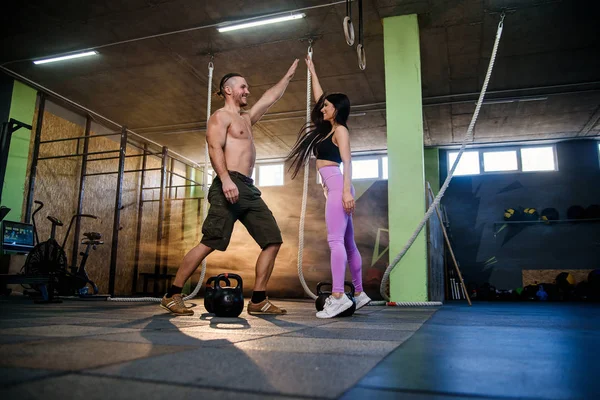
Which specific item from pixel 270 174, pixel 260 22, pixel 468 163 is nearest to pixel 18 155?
pixel 260 22

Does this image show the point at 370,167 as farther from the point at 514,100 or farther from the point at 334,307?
the point at 334,307

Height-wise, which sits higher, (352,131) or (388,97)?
(352,131)

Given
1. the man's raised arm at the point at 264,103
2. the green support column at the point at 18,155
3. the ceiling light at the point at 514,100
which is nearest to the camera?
the man's raised arm at the point at 264,103

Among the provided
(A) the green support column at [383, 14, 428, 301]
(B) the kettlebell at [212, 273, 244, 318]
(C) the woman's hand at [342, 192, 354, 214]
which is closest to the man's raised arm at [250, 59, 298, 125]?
(C) the woman's hand at [342, 192, 354, 214]

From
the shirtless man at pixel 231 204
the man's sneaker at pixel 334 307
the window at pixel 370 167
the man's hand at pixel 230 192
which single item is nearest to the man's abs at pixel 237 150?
the shirtless man at pixel 231 204

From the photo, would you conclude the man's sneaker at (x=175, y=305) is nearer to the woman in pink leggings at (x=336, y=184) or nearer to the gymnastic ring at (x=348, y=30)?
the woman in pink leggings at (x=336, y=184)

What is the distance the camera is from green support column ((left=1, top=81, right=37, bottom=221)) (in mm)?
6457

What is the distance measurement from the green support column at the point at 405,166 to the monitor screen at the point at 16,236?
4812 mm

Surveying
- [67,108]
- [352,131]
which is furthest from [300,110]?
[67,108]

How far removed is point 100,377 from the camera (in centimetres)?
84

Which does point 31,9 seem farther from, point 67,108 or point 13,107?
point 67,108

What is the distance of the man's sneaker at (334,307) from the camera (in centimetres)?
249

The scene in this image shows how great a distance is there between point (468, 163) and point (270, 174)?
195 inches

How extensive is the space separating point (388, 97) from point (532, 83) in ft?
12.5
